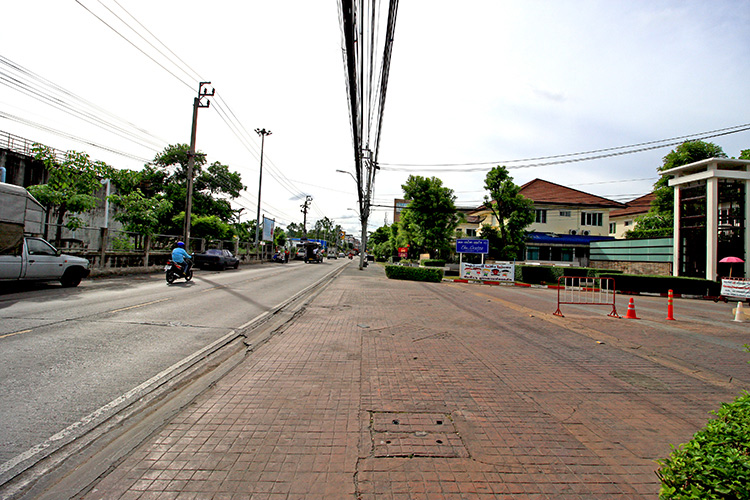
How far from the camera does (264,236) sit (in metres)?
49.2

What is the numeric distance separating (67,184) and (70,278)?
6259 millimetres

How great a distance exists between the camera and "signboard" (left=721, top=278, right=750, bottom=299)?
18.7 m

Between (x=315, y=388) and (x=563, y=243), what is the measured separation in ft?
147

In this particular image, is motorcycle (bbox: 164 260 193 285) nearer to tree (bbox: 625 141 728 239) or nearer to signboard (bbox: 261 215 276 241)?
signboard (bbox: 261 215 276 241)

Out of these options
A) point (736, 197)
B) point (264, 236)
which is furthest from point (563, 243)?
point (264, 236)

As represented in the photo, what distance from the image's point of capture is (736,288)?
1925cm

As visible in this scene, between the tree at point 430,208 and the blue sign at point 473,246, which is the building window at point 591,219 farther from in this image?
the blue sign at point 473,246

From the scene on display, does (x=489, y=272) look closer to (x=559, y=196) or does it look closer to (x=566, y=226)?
(x=566, y=226)

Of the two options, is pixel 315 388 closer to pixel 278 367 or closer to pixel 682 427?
pixel 278 367

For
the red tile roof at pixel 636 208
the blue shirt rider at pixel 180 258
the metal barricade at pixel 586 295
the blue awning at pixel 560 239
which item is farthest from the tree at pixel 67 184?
the red tile roof at pixel 636 208

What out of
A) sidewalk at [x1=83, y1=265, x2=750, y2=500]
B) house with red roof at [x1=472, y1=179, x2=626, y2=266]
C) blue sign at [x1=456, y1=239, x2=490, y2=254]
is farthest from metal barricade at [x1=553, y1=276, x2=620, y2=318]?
house with red roof at [x1=472, y1=179, x2=626, y2=266]

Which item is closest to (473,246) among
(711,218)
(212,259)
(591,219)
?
(711,218)

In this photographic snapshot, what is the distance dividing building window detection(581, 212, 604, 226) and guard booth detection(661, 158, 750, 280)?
62.7 ft

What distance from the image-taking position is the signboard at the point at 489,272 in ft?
84.2
